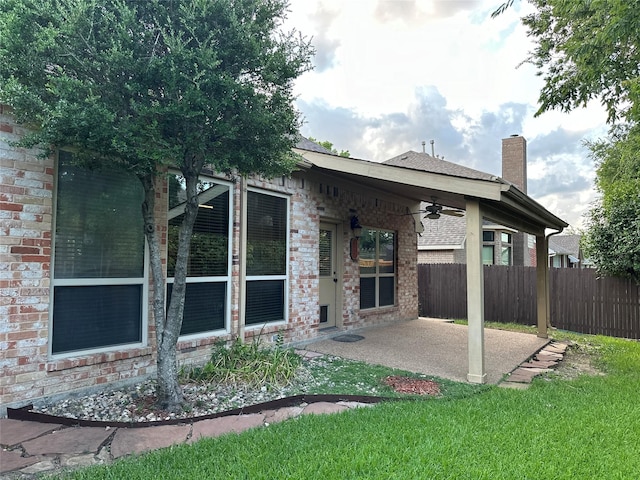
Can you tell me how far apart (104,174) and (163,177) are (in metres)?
0.66

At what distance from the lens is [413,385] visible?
4816 mm

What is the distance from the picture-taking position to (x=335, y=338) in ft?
25.0

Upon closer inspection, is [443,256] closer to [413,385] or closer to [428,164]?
[428,164]

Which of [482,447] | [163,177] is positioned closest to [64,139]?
[163,177]

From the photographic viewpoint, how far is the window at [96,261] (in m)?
4.02

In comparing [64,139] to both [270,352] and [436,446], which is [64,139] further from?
[436,446]

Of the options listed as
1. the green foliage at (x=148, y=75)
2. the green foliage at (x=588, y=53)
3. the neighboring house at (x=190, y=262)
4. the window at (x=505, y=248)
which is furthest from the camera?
the window at (x=505, y=248)

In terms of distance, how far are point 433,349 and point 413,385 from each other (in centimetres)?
228

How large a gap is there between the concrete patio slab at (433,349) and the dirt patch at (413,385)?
17.9 inches

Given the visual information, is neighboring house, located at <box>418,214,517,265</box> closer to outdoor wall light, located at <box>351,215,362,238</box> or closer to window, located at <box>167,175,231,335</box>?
outdoor wall light, located at <box>351,215,362,238</box>

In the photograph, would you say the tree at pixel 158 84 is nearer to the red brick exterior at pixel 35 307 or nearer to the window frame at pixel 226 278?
the red brick exterior at pixel 35 307

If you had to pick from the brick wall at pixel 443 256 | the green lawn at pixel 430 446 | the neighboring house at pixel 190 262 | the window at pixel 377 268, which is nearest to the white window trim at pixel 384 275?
the window at pixel 377 268

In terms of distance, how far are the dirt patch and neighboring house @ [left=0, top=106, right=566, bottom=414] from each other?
2.06 ft

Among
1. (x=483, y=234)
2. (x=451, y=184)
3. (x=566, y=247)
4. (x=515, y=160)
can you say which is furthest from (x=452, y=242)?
(x=566, y=247)
